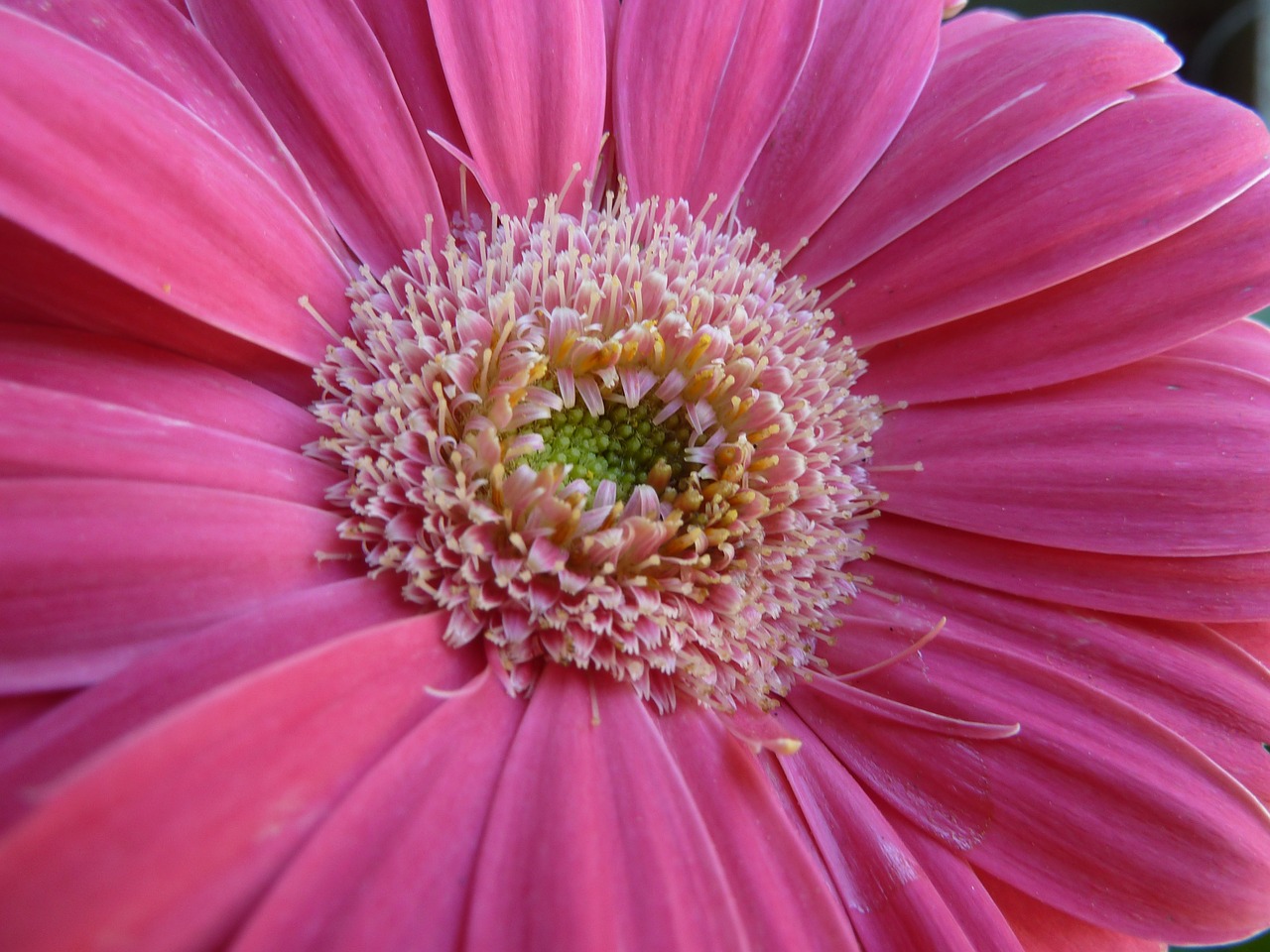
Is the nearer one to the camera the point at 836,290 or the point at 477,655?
the point at 477,655

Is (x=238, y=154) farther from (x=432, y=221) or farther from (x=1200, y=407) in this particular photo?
(x=1200, y=407)

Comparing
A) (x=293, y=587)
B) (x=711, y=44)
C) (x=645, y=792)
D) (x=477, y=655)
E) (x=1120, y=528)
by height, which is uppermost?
(x=711, y=44)

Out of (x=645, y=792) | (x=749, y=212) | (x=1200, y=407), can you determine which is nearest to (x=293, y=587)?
(x=645, y=792)

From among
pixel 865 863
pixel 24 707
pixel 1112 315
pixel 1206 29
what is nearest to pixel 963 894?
pixel 865 863

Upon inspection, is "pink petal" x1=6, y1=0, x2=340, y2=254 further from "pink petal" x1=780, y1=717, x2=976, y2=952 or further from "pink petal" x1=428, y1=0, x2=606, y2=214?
"pink petal" x1=780, y1=717, x2=976, y2=952

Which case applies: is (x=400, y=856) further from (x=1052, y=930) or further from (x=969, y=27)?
(x=969, y=27)

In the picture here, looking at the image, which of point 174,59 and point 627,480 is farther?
point 627,480

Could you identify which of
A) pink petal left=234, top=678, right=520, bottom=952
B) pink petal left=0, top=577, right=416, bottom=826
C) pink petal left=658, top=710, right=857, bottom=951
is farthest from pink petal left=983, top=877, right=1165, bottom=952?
pink petal left=0, top=577, right=416, bottom=826
